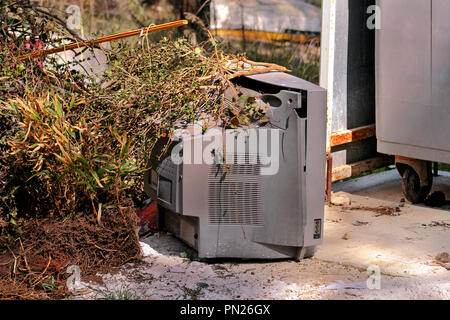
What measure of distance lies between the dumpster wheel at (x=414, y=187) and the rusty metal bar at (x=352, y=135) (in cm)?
49

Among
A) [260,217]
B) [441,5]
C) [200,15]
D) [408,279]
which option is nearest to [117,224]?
[260,217]

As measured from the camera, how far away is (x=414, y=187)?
18.4ft

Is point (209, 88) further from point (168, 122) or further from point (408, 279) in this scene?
point (408, 279)

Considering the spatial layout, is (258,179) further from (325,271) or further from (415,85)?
(415,85)

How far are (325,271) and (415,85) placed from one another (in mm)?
1844

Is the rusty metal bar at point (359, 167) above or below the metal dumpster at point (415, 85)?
below

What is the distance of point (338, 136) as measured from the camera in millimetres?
5633

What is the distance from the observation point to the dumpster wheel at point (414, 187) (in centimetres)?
557

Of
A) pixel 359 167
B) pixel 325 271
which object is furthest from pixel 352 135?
pixel 325 271

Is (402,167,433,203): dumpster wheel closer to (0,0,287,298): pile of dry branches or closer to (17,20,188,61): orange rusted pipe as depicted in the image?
(0,0,287,298): pile of dry branches

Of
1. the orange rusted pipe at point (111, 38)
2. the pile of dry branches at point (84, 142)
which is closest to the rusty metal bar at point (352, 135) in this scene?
the pile of dry branches at point (84, 142)

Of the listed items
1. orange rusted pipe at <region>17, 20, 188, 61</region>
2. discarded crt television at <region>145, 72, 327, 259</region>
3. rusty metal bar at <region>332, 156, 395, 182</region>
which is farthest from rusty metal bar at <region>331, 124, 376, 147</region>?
orange rusted pipe at <region>17, 20, 188, 61</region>

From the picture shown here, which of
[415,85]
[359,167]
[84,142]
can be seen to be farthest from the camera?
[359,167]

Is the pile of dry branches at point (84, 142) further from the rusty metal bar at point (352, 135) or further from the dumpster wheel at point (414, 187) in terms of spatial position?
the dumpster wheel at point (414, 187)
